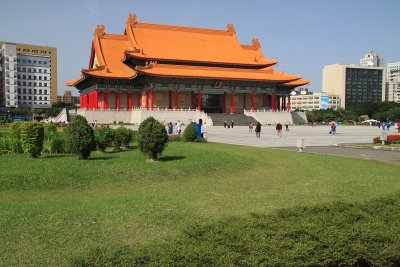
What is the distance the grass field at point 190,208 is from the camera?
4.49 metres

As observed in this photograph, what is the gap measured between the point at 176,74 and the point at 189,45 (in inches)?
343

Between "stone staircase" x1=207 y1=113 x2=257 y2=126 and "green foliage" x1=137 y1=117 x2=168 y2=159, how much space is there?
34.8 meters

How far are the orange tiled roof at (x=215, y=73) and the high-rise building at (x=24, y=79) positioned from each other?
54.9 meters

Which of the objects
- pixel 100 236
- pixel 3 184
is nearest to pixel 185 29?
pixel 3 184

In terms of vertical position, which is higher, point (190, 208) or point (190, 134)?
point (190, 134)

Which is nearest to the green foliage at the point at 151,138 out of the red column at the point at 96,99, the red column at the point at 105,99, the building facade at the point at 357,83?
the red column at the point at 105,99

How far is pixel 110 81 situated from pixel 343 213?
1894 inches

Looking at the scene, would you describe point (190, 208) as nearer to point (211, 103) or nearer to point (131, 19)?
point (211, 103)

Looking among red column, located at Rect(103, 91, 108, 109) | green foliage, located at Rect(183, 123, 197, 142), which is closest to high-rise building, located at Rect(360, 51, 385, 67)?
red column, located at Rect(103, 91, 108, 109)

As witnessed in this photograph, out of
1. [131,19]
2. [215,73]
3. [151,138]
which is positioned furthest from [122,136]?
[131,19]

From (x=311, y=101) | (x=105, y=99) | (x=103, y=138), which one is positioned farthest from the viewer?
(x=311, y=101)

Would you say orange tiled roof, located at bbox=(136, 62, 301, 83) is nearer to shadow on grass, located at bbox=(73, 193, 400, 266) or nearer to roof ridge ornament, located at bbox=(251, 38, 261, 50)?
roof ridge ornament, located at bbox=(251, 38, 261, 50)

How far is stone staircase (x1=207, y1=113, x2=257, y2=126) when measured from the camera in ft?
160

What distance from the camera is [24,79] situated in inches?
3770
